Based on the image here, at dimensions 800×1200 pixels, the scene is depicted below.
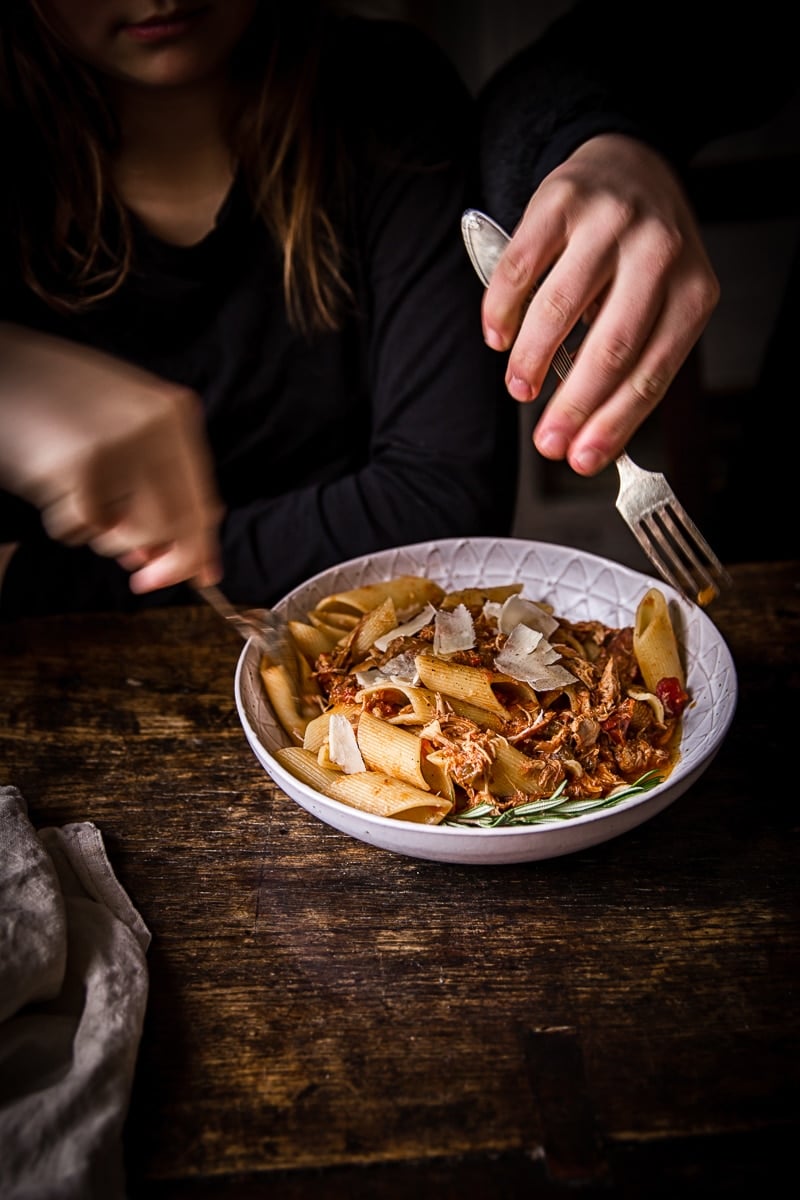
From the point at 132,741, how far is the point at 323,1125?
605 mm

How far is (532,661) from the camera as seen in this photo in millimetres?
1126

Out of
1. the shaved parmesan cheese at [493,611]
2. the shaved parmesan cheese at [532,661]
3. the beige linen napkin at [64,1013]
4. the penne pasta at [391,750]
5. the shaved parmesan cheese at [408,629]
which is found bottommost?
the shaved parmesan cheese at [493,611]

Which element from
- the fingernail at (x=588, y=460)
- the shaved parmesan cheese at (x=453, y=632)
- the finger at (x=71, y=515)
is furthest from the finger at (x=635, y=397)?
the finger at (x=71, y=515)

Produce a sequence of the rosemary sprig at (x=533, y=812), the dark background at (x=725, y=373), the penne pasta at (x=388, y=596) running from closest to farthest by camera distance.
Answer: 1. the rosemary sprig at (x=533, y=812)
2. the penne pasta at (x=388, y=596)
3. the dark background at (x=725, y=373)

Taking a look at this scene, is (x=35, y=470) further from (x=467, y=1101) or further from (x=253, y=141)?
(x=253, y=141)

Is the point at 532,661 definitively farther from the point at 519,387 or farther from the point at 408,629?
the point at 519,387

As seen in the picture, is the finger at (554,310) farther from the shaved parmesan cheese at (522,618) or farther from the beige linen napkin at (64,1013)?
the beige linen napkin at (64,1013)

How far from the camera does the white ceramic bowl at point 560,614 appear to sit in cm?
90

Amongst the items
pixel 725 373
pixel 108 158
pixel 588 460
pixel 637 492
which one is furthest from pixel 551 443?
pixel 725 373

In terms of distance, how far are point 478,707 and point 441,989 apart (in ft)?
1.09

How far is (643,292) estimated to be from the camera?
1.05 metres

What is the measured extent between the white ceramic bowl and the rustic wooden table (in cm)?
8

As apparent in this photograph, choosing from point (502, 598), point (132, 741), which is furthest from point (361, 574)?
point (132, 741)

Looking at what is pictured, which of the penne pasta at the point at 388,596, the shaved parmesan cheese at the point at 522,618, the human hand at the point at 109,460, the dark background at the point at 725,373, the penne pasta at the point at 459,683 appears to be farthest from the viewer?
the dark background at the point at 725,373
